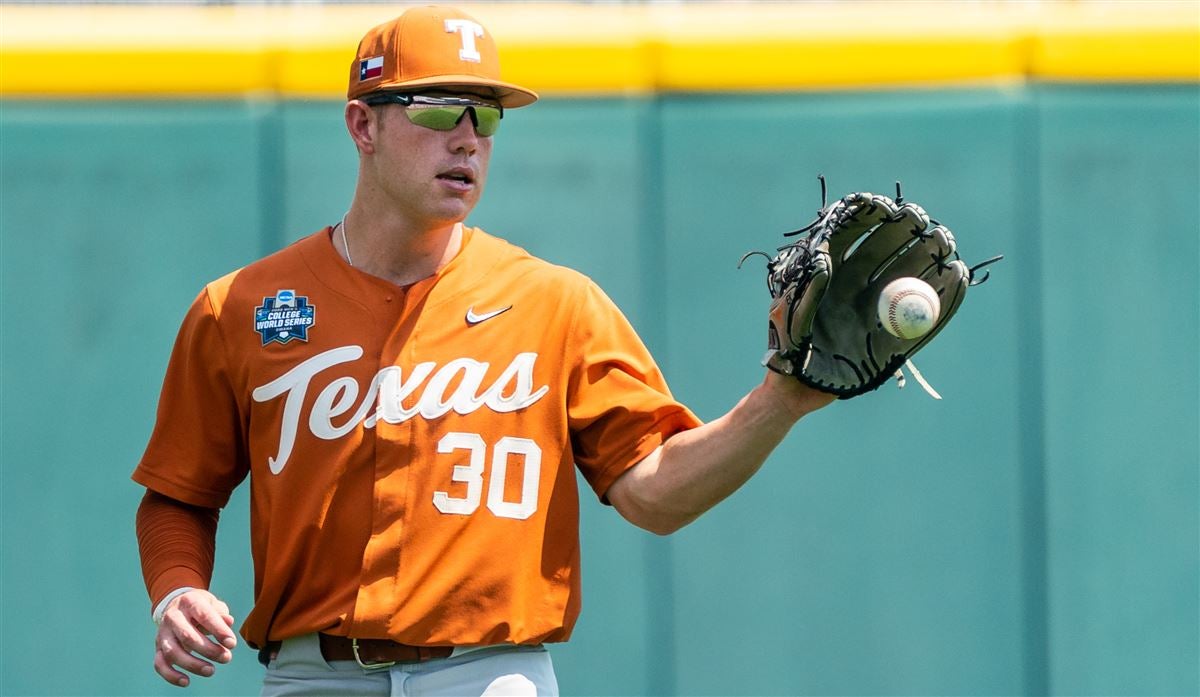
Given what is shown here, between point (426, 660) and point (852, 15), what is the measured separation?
6.77 feet

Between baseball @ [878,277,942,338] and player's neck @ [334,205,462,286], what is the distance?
0.78 meters

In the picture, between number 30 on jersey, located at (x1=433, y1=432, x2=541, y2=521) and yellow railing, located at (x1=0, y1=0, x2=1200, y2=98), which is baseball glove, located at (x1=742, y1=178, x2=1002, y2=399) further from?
yellow railing, located at (x1=0, y1=0, x2=1200, y2=98)

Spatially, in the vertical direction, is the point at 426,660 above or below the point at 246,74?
below

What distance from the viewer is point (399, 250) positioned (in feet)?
8.34

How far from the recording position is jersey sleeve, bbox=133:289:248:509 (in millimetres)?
2500

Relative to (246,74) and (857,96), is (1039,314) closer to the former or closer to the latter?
(857,96)

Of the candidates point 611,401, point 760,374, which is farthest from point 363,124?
point 760,374

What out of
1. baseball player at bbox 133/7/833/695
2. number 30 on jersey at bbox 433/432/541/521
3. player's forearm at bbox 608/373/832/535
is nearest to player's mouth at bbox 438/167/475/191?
baseball player at bbox 133/7/833/695

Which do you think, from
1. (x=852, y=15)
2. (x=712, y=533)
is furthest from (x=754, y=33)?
(x=712, y=533)

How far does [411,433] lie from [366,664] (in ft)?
1.18

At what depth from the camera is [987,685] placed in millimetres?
3672

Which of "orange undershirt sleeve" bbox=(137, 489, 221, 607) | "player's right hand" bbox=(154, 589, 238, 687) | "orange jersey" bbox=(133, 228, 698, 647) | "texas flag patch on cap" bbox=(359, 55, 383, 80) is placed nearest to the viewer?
"player's right hand" bbox=(154, 589, 238, 687)

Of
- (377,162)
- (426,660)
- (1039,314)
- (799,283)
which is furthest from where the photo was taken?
(1039,314)

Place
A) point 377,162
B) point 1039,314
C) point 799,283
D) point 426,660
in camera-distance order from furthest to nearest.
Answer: point 1039,314
point 377,162
point 426,660
point 799,283
